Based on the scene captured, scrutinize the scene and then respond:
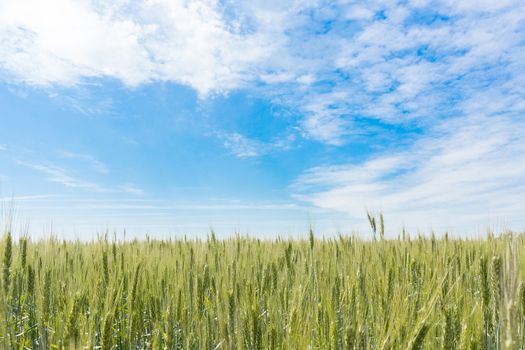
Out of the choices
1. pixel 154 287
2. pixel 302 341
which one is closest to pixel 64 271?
pixel 154 287

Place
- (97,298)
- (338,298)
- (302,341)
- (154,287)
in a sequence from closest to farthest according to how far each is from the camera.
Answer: (302,341), (97,298), (338,298), (154,287)

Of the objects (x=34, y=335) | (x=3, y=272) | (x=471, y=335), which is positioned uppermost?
(x=3, y=272)

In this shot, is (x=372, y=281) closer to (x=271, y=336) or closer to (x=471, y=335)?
(x=471, y=335)

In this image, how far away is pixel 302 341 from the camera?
126cm

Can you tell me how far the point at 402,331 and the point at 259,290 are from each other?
3.45 feet

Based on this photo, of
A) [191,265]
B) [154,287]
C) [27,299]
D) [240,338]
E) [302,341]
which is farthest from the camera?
[191,265]

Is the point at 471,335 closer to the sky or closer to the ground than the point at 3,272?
closer to the ground

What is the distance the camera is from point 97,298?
1997 mm

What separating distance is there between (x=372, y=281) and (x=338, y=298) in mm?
250

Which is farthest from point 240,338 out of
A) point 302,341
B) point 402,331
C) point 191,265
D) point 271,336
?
point 191,265

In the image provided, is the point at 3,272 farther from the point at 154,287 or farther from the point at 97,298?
the point at 154,287

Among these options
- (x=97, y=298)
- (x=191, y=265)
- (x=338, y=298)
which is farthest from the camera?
(x=191, y=265)

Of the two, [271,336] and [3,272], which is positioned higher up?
[3,272]

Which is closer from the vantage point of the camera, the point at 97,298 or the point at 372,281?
the point at 97,298
